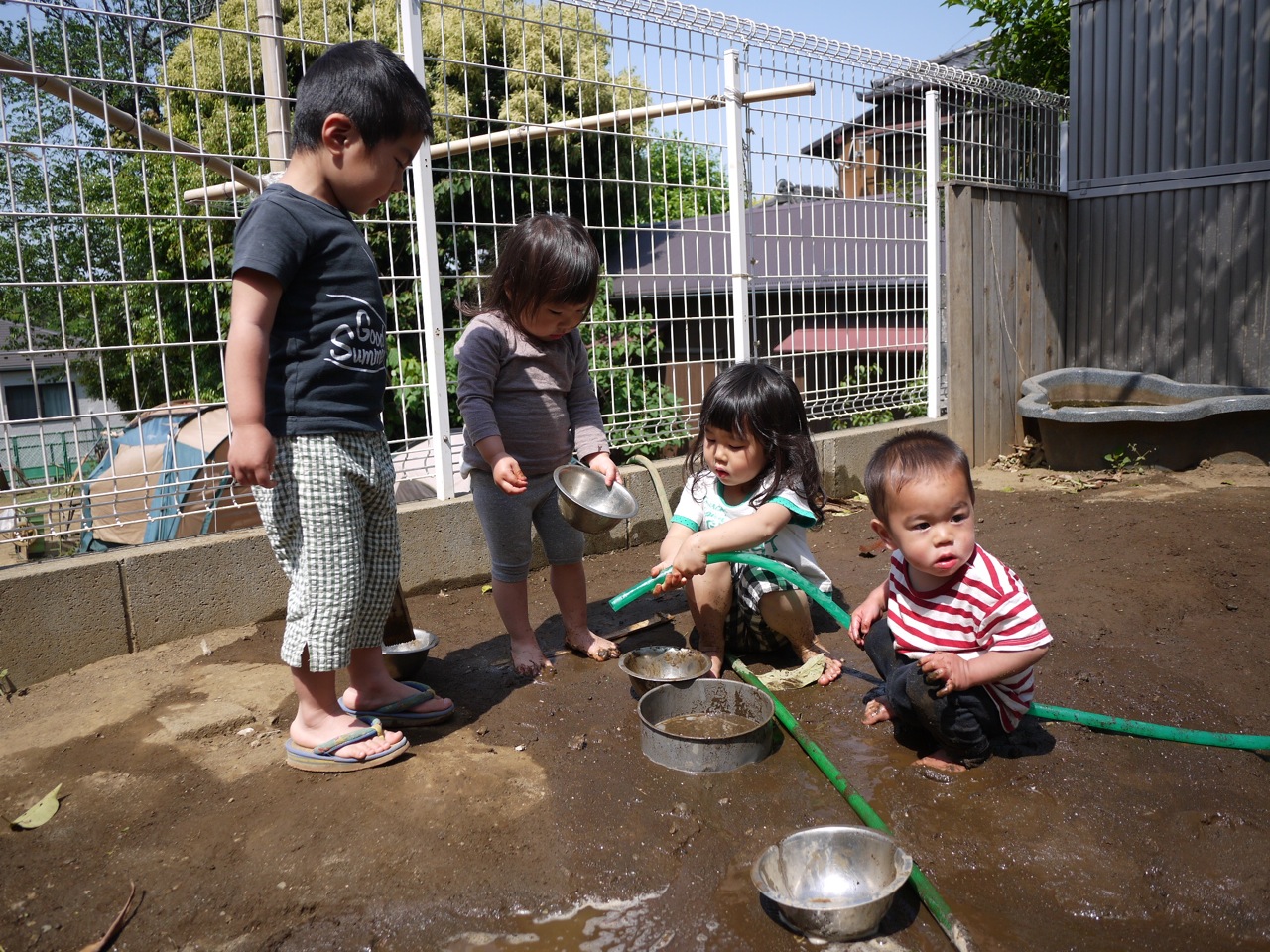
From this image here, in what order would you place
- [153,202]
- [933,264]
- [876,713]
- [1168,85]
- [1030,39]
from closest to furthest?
1. [876,713]
2. [153,202]
3. [933,264]
4. [1168,85]
5. [1030,39]

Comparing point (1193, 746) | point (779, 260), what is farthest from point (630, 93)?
point (1193, 746)

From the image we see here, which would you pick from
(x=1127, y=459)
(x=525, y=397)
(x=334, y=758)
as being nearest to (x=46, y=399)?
(x=525, y=397)

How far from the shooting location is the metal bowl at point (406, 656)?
3.14m

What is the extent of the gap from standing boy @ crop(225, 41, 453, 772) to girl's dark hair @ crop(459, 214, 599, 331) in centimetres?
54

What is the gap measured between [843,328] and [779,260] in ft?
2.44

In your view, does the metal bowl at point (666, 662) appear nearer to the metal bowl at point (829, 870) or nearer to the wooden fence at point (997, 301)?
the metal bowl at point (829, 870)

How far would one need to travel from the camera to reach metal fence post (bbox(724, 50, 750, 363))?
5.38 meters

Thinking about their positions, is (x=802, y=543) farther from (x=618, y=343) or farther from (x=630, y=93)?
(x=630, y=93)

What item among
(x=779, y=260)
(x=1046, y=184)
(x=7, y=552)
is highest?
(x=1046, y=184)

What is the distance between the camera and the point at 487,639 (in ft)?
12.3

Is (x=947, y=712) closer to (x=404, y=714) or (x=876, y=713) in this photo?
(x=876, y=713)

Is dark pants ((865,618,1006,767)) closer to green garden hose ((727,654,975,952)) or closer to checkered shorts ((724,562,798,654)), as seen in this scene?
green garden hose ((727,654,975,952))

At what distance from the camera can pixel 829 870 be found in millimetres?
1954

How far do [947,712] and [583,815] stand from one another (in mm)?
930
